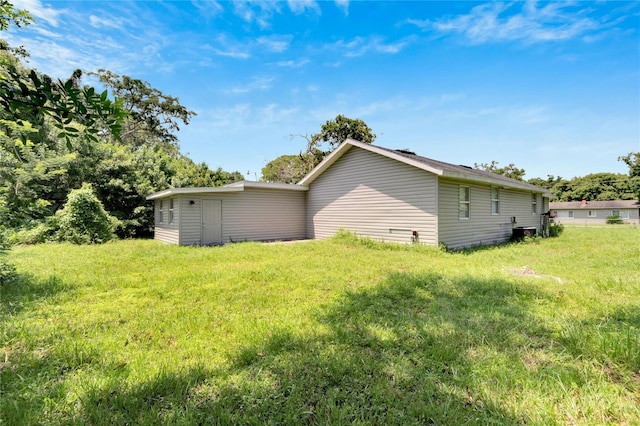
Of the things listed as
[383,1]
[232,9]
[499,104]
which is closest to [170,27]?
[232,9]

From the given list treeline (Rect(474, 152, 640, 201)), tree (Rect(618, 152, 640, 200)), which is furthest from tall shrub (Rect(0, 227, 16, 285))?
tree (Rect(618, 152, 640, 200))

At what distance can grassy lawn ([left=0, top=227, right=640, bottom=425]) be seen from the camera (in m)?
2.06

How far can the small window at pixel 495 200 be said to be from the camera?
1208cm

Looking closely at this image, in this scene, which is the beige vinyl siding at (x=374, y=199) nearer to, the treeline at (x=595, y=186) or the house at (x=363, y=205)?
the house at (x=363, y=205)

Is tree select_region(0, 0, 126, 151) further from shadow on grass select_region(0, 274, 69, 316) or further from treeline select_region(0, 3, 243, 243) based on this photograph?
shadow on grass select_region(0, 274, 69, 316)

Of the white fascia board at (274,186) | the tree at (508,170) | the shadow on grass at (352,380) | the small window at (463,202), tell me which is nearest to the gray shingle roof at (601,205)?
the tree at (508,170)

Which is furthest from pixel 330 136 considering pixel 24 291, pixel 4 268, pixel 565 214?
pixel 565 214

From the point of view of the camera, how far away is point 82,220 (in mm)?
11734

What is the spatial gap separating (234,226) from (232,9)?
26.9 ft

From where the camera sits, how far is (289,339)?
3094 millimetres

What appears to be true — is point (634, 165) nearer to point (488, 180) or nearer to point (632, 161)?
point (632, 161)

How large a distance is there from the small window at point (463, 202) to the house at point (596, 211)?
39.2 meters

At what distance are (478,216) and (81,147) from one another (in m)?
18.4

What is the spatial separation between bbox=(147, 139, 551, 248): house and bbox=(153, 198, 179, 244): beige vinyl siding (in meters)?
0.04
